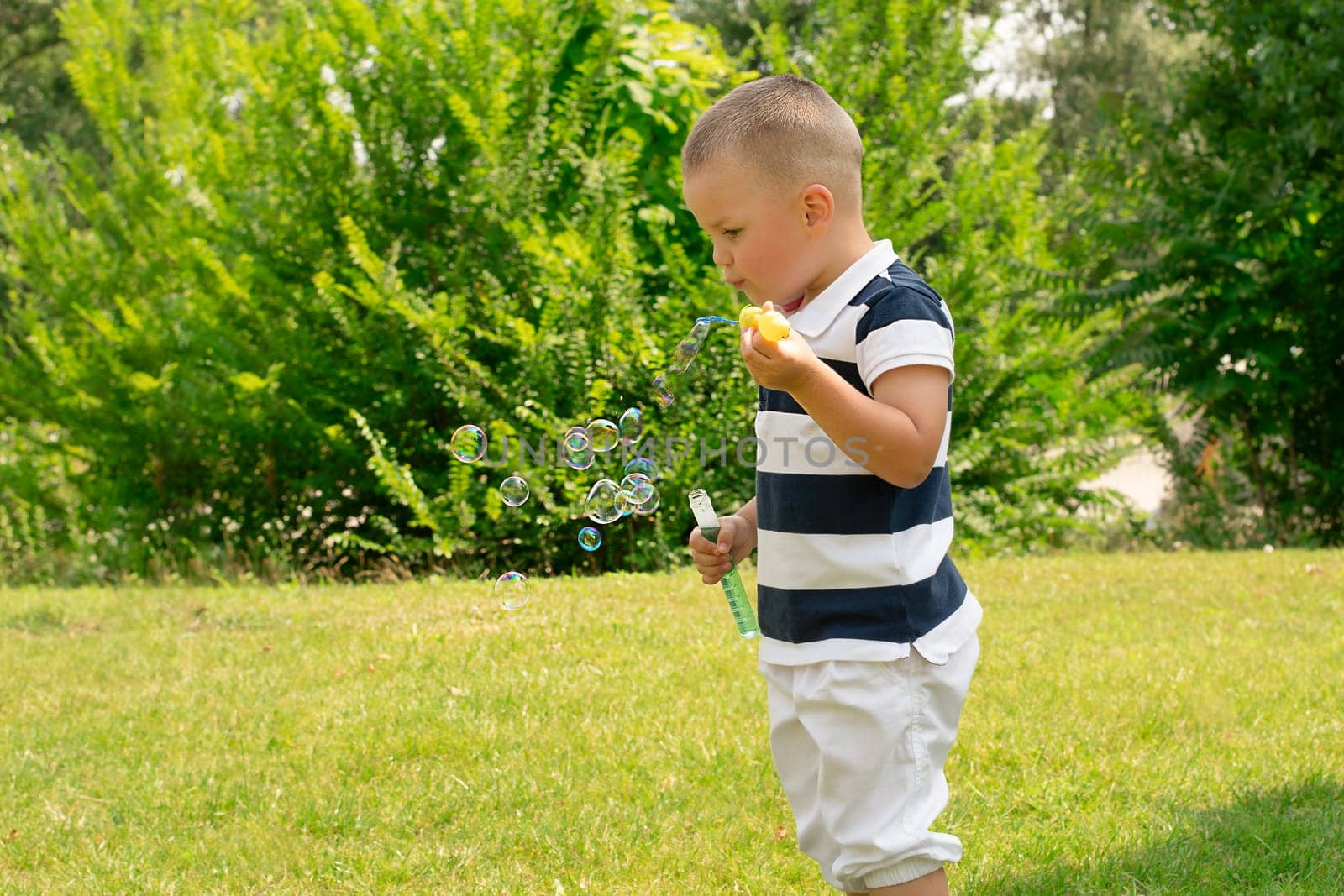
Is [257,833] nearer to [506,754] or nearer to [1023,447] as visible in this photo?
[506,754]

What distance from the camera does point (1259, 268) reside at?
899cm

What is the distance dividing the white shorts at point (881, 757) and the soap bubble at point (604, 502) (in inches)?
48.2

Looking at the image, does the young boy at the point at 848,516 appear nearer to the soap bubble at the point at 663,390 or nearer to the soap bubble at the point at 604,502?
the soap bubble at the point at 663,390

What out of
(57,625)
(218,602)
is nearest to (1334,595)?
(218,602)

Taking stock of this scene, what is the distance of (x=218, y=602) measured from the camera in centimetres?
665

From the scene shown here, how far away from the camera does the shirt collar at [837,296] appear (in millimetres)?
2158

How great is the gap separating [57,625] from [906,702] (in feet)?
18.0

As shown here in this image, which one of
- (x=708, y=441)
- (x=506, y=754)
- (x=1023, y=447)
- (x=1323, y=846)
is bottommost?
(x=1023, y=447)

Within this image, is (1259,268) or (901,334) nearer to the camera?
(901,334)

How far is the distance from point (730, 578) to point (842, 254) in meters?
0.74

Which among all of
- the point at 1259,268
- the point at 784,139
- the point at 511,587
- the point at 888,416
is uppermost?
the point at 784,139

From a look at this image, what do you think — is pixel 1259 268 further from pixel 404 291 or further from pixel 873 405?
pixel 873 405

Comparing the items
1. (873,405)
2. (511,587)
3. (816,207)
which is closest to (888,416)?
(873,405)

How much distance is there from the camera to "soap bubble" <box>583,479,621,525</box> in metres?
3.33
